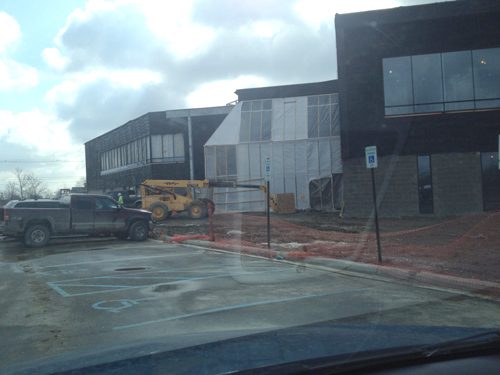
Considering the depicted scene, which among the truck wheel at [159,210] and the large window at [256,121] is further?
the large window at [256,121]

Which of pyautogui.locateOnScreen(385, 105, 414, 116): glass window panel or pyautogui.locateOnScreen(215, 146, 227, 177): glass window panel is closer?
pyautogui.locateOnScreen(385, 105, 414, 116): glass window panel

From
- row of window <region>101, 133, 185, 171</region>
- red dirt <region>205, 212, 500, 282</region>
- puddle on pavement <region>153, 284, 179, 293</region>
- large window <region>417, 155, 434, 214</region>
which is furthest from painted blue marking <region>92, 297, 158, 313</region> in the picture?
row of window <region>101, 133, 185, 171</region>

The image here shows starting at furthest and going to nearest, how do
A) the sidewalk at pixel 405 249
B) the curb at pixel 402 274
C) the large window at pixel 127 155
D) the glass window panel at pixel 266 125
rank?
the large window at pixel 127 155
the glass window panel at pixel 266 125
the sidewalk at pixel 405 249
the curb at pixel 402 274

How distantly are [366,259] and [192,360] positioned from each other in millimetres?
9986

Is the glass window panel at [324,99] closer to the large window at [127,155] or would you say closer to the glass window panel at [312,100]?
the glass window panel at [312,100]

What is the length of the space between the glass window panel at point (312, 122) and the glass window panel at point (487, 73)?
11146 mm

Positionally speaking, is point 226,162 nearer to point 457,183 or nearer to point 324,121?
point 324,121

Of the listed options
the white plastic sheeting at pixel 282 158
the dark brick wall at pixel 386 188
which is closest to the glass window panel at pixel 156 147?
the white plastic sheeting at pixel 282 158

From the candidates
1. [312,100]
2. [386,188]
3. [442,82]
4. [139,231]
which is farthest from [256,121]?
[139,231]

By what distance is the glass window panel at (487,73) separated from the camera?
2698cm

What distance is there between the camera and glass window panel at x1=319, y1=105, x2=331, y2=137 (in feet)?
116

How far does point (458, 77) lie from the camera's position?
89.7 feet

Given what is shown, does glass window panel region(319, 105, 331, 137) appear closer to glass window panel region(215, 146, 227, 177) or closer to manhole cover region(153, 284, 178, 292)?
glass window panel region(215, 146, 227, 177)

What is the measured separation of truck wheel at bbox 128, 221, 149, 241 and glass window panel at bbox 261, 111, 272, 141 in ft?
56.3
